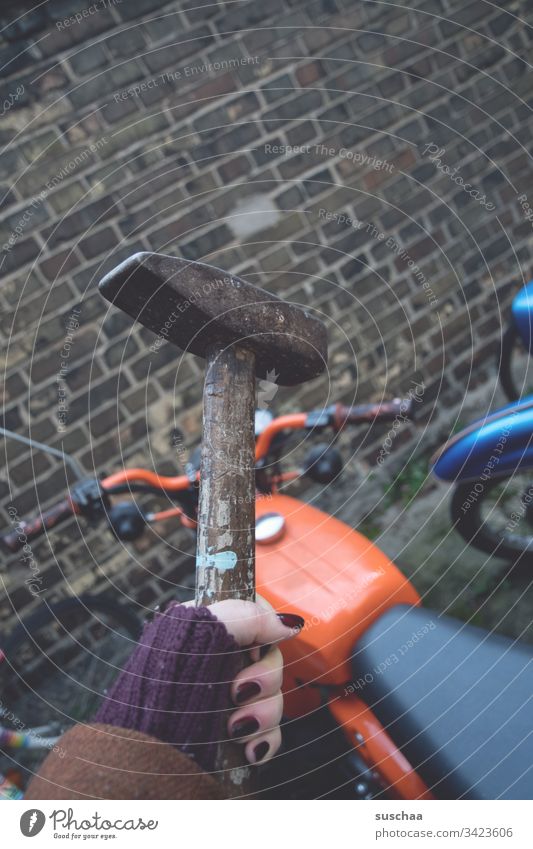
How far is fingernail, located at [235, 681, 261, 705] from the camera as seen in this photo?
33.3 inches

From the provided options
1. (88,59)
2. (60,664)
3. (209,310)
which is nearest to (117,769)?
(209,310)

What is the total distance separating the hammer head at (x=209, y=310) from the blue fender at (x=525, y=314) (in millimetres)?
766

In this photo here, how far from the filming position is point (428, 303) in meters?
2.33

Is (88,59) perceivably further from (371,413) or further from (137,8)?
(371,413)

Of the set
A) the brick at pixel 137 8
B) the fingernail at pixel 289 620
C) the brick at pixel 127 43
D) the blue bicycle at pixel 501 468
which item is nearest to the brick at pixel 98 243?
the brick at pixel 127 43

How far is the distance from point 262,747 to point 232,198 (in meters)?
1.70

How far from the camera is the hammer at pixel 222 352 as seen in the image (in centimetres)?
92

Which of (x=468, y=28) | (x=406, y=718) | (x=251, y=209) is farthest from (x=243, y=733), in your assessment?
(x=468, y=28)

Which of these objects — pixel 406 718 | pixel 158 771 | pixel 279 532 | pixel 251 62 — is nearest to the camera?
pixel 158 771

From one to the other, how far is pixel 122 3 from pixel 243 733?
203 cm

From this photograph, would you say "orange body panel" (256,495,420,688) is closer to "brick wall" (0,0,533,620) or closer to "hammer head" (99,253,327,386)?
"hammer head" (99,253,327,386)

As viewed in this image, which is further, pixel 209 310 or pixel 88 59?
pixel 88 59

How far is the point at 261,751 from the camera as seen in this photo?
0.84 m

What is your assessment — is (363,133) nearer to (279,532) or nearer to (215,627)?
(279,532)
